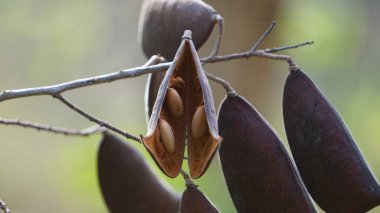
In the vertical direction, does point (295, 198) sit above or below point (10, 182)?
above

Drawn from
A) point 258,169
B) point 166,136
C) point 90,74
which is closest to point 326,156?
point 258,169

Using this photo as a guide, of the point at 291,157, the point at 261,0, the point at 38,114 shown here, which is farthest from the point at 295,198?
the point at 38,114

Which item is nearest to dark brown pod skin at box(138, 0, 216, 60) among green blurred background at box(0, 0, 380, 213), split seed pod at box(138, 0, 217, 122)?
split seed pod at box(138, 0, 217, 122)

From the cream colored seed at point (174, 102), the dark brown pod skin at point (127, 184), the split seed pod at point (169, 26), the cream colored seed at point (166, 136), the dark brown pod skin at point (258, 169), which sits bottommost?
the dark brown pod skin at point (127, 184)

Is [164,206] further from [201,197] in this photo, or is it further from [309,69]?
[309,69]

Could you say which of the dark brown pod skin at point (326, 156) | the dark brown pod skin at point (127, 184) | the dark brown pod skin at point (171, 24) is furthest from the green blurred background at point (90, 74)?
the dark brown pod skin at point (326, 156)

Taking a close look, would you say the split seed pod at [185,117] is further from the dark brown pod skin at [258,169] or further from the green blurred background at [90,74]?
the green blurred background at [90,74]

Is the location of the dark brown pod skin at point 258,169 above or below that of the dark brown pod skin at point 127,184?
above

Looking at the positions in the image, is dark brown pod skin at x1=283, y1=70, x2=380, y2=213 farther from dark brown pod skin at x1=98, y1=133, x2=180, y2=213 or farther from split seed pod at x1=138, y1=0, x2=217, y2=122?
→ dark brown pod skin at x1=98, y1=133, x2=180, y2=213
